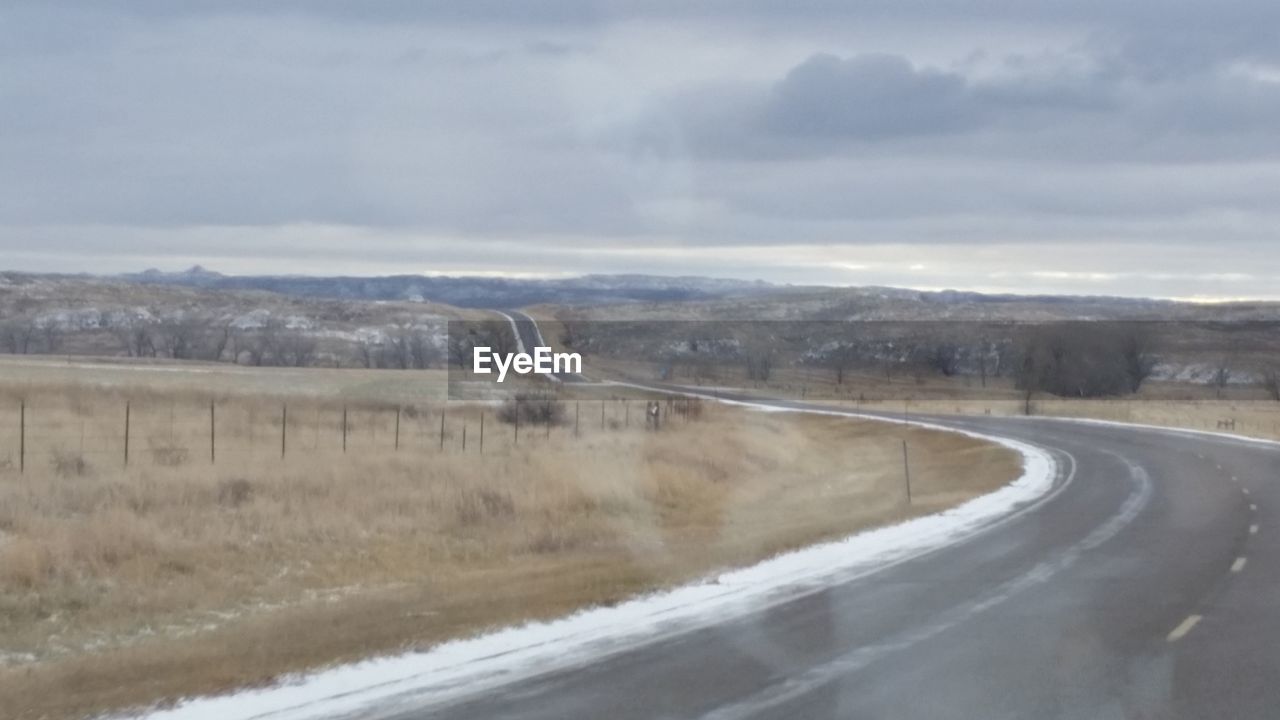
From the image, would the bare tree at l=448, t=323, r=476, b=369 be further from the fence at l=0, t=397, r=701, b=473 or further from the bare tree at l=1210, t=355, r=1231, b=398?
the bare tree at l=1210, t=355, r=1231, b=398

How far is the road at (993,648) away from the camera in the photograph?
10.7 meters

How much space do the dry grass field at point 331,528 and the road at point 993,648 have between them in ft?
7.77

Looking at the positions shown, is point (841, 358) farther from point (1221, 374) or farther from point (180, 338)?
point (180, 338)

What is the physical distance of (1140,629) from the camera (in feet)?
46.3

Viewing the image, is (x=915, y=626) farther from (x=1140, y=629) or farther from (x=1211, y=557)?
(x=1211, y=557)

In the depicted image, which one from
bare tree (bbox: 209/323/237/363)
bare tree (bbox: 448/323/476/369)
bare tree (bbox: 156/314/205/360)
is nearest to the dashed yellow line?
bare tree (bbox: 448/323/476/369)

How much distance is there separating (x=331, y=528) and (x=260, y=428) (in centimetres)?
1932

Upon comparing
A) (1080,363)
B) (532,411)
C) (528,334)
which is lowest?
(1080,363)

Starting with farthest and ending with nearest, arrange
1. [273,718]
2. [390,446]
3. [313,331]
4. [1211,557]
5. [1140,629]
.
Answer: [313,331], [390,446], [1211,557], [1140,629], [273,718]

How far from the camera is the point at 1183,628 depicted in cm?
1415

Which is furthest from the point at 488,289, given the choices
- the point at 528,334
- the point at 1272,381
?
the point at 1272,381

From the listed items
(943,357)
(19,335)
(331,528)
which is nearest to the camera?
(331,528)

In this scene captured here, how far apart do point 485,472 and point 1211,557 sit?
16.1 m

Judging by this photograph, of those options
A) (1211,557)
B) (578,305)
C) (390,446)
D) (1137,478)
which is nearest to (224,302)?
(578,305)
